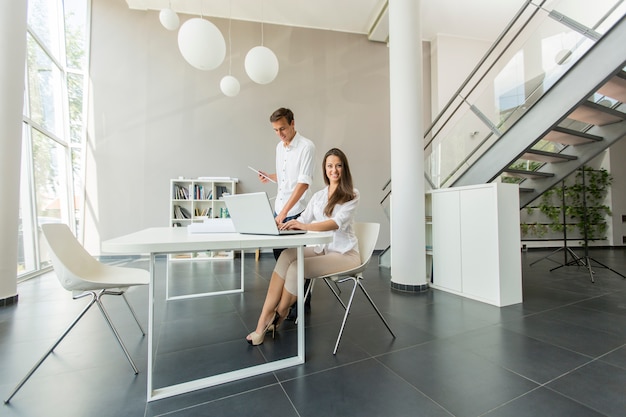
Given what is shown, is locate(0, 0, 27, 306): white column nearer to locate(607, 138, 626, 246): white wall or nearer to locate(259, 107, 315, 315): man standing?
locate(259, 107, 315, 315): man standing

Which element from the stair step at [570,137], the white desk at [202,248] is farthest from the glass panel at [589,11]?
the white desk at [202,248]

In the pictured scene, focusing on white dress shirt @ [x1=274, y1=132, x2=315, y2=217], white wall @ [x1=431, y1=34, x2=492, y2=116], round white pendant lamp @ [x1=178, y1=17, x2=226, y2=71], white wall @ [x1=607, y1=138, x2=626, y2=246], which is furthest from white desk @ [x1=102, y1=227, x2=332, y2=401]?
white wall @ [x1=607, y1=138, x2=626, y2=246]

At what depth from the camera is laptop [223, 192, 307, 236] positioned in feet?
4.75

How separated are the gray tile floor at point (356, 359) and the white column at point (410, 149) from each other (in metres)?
0.42

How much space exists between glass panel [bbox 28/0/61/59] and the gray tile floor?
13.4 feet

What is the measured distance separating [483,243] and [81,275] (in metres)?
3.17

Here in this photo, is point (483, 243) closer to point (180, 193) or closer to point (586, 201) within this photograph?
point (180, 193)

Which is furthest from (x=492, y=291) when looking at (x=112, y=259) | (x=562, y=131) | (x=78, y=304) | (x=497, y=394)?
(x=112, y=259)

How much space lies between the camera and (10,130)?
284 cm

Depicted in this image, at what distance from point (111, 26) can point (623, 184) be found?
38.6 feet

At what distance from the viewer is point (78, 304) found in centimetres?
292

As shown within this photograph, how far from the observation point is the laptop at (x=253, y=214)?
145cm

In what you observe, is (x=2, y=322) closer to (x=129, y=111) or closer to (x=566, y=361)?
(x=566, y=361)

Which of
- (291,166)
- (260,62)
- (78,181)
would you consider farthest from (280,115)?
(78,181)
